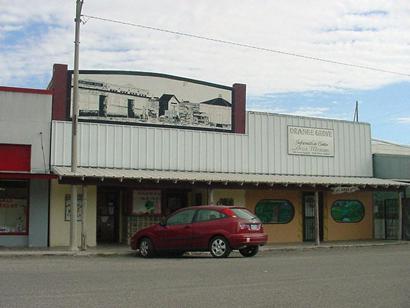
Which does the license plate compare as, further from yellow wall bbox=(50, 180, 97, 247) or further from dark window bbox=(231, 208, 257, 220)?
yellow wall bbox=(50, 180, 97, 247)

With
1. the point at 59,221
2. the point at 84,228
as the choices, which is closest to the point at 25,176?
the point at 84,228

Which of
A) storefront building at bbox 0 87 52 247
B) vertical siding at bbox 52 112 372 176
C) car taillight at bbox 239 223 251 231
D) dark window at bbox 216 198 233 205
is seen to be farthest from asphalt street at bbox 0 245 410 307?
dark window at bbox 216 198 233 205

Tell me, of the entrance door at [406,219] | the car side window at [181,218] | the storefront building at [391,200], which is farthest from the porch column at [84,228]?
the entrance door at [406,219]

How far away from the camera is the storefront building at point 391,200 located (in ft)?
91.1

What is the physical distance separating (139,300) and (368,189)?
721 inches

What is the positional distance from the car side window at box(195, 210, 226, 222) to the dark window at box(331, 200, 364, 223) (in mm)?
11504

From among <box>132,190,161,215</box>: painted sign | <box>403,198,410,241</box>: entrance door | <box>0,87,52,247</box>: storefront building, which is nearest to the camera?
<box>0,87,52,247</box>: storefront building

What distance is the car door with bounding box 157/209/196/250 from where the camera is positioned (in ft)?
58.9

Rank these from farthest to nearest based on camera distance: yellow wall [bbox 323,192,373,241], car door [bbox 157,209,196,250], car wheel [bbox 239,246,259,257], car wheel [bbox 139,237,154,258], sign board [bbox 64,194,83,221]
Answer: yellow wall [bbox 323,192,373,241] < sign board [bbox 64,194,83,221] < car wheel [bbox 139,237,154,258] < car wheel [bbox 239,246,259,257] < car door [bbox 157,209,196,250]

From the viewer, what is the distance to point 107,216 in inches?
959

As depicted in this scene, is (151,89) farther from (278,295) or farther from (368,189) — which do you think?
(278,295)

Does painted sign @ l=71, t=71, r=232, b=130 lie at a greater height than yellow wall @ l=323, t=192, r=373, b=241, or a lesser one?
greater

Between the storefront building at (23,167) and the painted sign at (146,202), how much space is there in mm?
3543

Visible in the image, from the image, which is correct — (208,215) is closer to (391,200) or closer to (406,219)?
(406,219)
